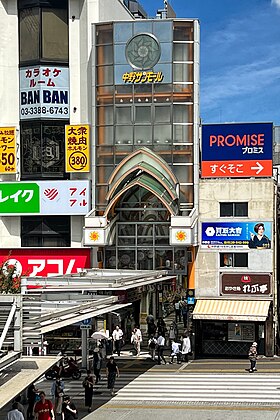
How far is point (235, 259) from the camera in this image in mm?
41938

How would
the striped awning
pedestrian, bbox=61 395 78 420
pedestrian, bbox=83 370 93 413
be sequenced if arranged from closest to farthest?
pedestrian, bbox=61 395 78 420 < pedestrian, bbox=83 370 93 413 < the striped awning

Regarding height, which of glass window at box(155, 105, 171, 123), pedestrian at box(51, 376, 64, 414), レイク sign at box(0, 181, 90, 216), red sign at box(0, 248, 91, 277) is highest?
glass window at box(155, 105, 171, 123)

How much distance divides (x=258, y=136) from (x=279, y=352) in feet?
36.2

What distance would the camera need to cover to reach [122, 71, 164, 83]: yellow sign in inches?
1693

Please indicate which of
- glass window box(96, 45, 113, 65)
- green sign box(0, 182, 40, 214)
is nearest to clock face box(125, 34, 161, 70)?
glass window box(96, 45, 113, 65)

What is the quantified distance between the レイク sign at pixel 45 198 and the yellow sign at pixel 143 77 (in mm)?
5956

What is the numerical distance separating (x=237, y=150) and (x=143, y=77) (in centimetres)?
624

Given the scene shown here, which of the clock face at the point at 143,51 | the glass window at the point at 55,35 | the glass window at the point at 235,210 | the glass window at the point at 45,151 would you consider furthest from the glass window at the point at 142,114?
the glass window at the point at 235,210

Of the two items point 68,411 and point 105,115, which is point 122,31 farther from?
point 68,411

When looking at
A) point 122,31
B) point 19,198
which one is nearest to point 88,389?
point 19,198

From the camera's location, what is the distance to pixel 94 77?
43688 mm

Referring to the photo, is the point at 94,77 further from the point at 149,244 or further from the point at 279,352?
the point at 279,352

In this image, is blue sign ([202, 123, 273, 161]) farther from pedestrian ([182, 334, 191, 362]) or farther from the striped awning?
pedestrian ([182, 334, 191, 362])

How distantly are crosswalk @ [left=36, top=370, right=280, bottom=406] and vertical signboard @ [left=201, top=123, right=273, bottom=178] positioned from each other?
1101 cm
